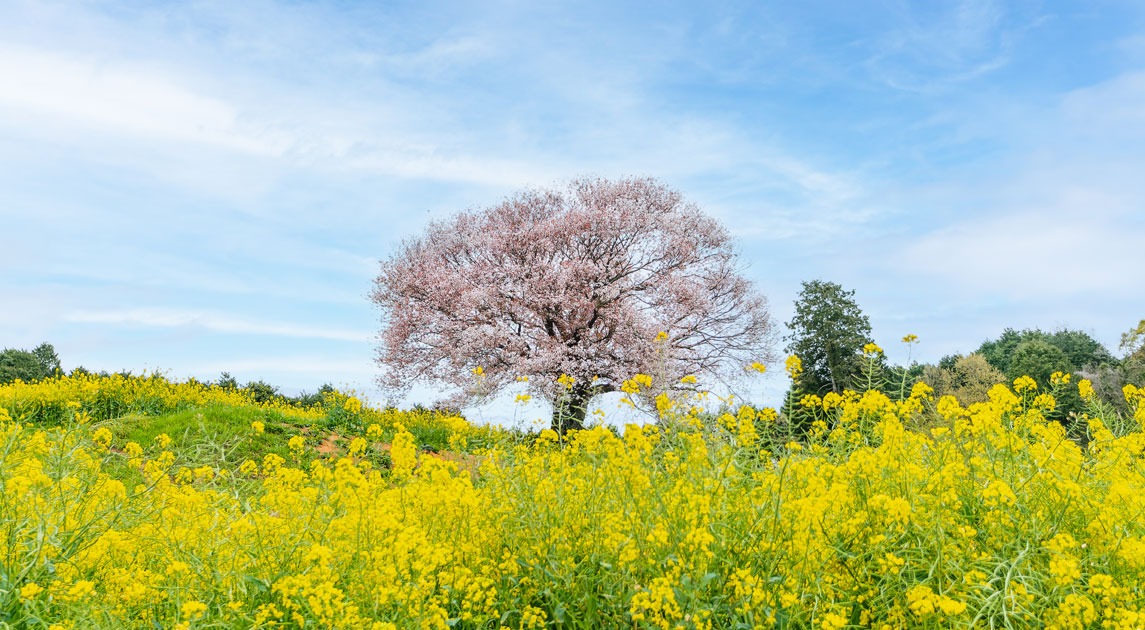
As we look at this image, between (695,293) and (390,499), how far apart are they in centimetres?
1570

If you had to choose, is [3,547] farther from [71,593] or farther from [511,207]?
[511,207]

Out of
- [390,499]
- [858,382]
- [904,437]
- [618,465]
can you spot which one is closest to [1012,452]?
[904,437]

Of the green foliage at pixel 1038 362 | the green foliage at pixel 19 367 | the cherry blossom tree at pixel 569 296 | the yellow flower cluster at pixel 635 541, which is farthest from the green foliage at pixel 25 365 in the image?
the green foliage at pixel 1038 362

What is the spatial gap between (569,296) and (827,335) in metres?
13.1

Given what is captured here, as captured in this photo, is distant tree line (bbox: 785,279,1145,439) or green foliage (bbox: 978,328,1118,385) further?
green foliage (bbox: 978,328,1118,385)

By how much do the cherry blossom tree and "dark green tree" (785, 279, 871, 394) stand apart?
25.1ft

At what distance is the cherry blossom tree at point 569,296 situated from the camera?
18531mm

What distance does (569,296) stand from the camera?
18.8 m

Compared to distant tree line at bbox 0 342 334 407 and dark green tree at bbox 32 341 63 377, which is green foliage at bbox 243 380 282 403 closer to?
distant tree line at bbox 0 342 334 407

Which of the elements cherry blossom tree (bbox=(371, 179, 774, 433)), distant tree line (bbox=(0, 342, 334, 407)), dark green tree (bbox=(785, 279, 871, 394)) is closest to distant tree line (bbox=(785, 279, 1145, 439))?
dark green tree (bbox=(785, 279, 871, 394))

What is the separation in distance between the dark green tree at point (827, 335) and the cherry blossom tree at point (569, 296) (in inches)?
301

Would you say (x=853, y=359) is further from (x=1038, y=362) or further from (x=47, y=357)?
(x=47, y=357)

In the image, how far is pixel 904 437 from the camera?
15.7 ft

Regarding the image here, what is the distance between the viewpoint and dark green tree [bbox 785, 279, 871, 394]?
26.9 m
